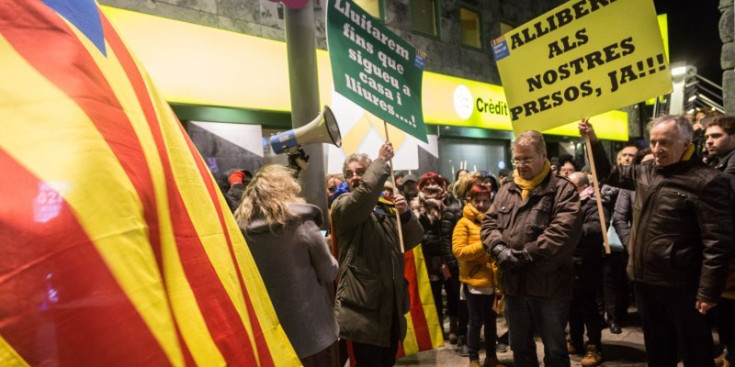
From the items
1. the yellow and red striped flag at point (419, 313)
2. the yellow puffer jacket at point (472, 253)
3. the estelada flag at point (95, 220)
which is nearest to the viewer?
the estelada flag at point (95, 220)

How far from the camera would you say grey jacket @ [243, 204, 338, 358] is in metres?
2.77

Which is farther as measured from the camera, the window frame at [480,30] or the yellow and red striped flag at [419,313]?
the window frame at [480,30]

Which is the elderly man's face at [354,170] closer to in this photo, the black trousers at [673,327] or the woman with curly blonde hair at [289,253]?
the woman with curly blonde hair at [289,253]

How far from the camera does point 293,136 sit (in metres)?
3.33

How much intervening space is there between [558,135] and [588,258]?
433 inches

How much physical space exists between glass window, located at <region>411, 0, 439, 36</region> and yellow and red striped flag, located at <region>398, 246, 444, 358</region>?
24.2 ft

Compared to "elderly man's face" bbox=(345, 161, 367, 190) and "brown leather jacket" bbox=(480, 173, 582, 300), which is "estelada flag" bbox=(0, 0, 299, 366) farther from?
"brown leather jacket" bbox=(480, 173, 582, 300)

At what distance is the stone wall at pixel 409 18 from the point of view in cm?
743

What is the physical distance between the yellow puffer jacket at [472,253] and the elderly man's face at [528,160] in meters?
1.17

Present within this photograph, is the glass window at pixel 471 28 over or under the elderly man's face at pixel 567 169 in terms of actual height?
over

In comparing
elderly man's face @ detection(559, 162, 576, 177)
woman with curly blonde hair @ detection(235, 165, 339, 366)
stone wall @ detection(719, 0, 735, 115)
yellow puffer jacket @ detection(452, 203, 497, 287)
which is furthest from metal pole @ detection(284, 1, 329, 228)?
stone wall @ detection(719, 0, 735, 115)

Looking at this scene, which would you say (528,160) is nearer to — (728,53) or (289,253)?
(289,253)

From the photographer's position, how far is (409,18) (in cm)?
1118

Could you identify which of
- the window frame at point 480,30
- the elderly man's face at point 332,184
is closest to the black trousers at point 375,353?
the elderly man's face at point 332,184
